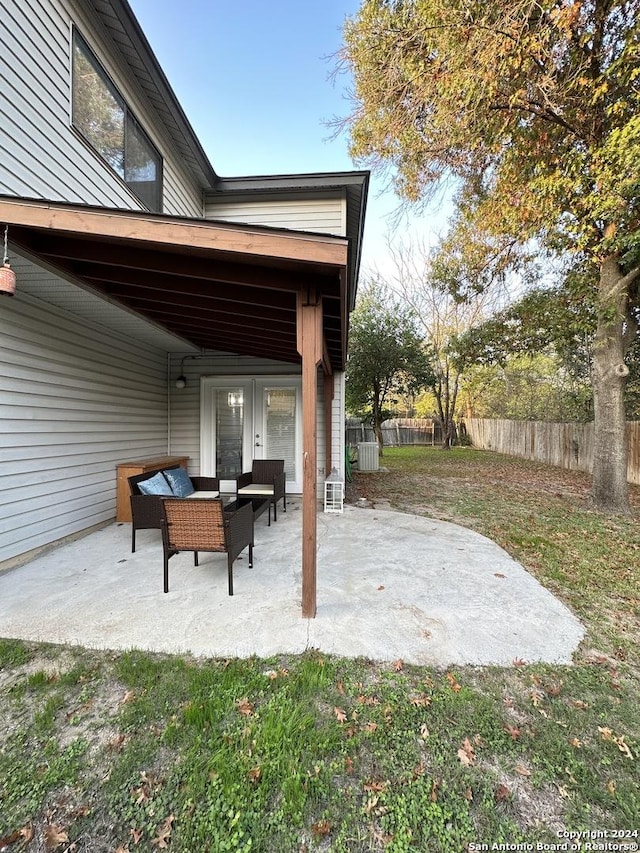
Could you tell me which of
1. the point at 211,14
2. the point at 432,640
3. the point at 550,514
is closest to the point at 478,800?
the point at 432,640

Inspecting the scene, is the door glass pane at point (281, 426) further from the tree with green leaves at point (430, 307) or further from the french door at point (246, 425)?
the tree with green leaves at point (430, 307)

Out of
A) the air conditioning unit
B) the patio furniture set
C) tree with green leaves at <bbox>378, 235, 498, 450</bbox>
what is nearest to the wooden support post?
the patio furniture set

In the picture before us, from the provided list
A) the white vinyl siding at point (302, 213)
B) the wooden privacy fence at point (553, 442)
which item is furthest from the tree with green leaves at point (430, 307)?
the white vinyl siding at point (302, 213)

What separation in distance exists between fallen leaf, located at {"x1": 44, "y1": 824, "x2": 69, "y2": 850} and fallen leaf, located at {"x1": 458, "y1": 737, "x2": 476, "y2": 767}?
1.57m

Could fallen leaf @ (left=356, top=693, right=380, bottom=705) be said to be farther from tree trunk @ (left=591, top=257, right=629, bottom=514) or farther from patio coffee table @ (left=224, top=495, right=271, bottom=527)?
tree trunk @ (left=591, top=257, right=629, bottom=514)

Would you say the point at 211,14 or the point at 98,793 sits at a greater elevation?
the point at 211,14

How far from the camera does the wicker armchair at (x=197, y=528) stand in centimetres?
311

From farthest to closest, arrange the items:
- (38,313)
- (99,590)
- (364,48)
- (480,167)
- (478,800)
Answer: (480,167)
(364,48)
(38,313)
(99,590)
(478,800)

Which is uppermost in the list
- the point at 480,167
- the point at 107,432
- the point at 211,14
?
the point at 211,14

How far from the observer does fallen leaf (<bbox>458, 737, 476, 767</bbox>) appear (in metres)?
1.65

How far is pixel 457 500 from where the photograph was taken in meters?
7.09

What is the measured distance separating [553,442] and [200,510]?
12.2 metres

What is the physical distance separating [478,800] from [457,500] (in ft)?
19.4

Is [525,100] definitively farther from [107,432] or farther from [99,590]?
[99,590]
